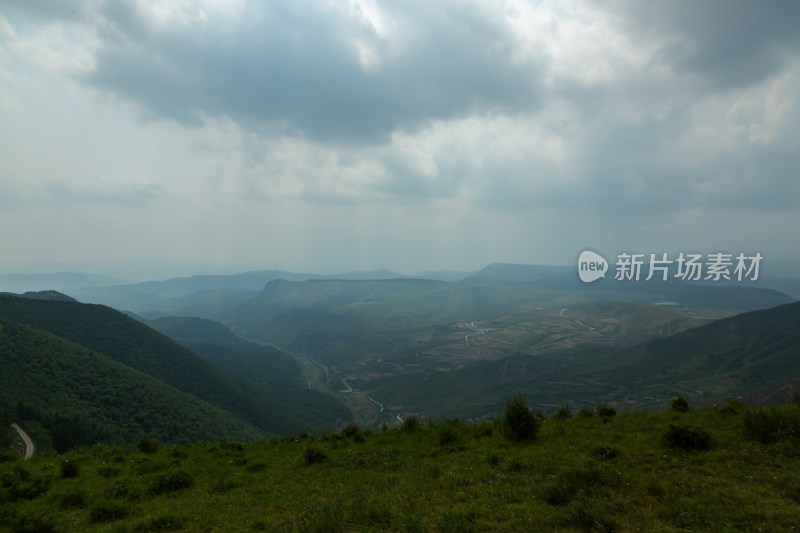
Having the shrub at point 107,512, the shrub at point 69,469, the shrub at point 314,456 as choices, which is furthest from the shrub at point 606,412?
the shrub at point 69,469

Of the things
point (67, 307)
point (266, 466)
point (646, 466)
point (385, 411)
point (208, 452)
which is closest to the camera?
point (646, 466)

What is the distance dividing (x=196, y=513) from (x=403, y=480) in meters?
7.37

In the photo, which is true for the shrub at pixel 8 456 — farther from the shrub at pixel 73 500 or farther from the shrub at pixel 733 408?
the shrub at pixel 733 408

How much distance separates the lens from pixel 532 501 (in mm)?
10570

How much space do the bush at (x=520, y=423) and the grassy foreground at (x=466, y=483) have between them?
42cm

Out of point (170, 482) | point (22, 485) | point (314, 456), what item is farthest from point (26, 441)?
point (314, 456)

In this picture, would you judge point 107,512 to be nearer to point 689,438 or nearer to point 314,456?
point 314,456

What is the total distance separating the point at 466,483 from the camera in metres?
12.7

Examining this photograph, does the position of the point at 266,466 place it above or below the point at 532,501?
below

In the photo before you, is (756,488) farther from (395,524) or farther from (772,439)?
(395,524)

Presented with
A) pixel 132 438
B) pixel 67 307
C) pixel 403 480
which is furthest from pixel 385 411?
pixel 403 480

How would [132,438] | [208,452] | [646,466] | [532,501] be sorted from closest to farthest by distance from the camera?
[532,501] → [646,466] → [208,452] → [132,438]

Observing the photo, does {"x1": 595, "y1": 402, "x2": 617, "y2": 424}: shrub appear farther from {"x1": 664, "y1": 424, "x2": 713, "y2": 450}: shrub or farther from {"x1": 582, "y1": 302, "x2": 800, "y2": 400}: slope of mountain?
{"x1": 582, "y1": 302, "x2": 800, "y2": 400}: slope of mountain

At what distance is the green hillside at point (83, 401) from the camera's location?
6425 centimetres
